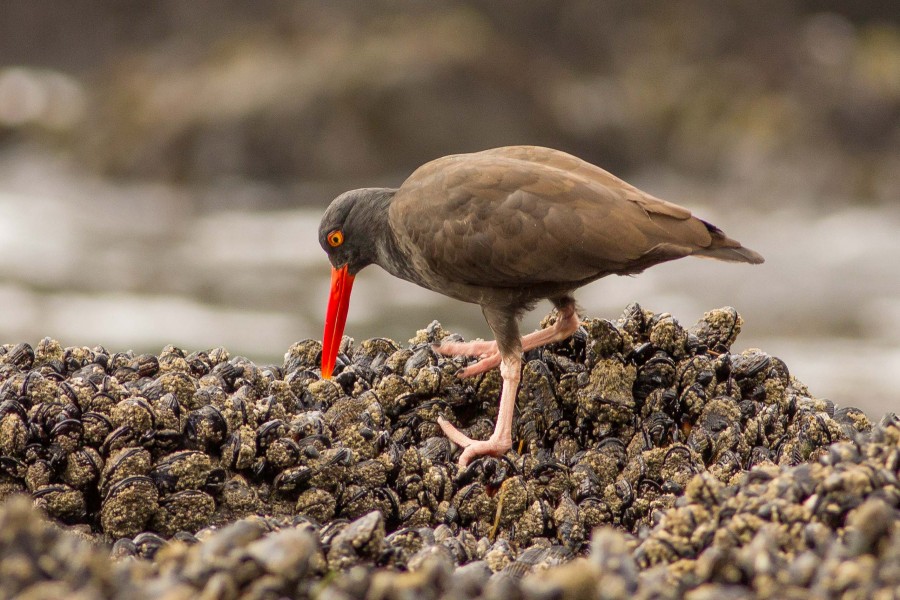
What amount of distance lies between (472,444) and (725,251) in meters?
1.43

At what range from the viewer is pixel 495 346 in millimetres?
4016

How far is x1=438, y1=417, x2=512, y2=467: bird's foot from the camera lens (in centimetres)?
333

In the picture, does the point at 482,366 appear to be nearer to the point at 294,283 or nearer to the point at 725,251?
the point at 725,251

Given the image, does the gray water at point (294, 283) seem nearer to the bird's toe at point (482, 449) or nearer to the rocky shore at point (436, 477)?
the rocky shore at point (436, 477)

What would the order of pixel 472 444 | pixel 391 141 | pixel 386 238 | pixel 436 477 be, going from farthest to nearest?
pixel 391 141 → pixel 386 238 → pixel 472 444 → pixel 436 477

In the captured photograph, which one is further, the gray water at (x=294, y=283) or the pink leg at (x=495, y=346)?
the gray water at (x=294, y=283)

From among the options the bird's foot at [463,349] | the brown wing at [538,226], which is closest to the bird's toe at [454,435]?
the bird's foot at [463,349]

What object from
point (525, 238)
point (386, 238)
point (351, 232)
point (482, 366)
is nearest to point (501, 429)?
point (482, 366)

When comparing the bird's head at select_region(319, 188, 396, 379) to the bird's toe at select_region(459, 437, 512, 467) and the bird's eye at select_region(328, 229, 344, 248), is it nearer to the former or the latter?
the bird's eye at select_region(328, 229, 344, 248)

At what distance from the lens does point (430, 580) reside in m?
1.82

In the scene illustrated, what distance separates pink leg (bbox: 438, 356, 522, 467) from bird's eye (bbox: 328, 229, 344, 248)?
1.16m

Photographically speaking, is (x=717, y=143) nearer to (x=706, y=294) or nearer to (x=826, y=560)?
(x=706, y=294)

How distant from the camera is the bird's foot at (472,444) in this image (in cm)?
333

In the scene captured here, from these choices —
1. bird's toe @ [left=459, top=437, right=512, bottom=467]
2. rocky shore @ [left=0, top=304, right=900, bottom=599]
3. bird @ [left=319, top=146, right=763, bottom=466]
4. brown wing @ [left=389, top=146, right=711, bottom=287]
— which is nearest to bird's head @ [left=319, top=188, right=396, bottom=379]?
bird @ [left=319, top=146, right=763, bottom=466]
